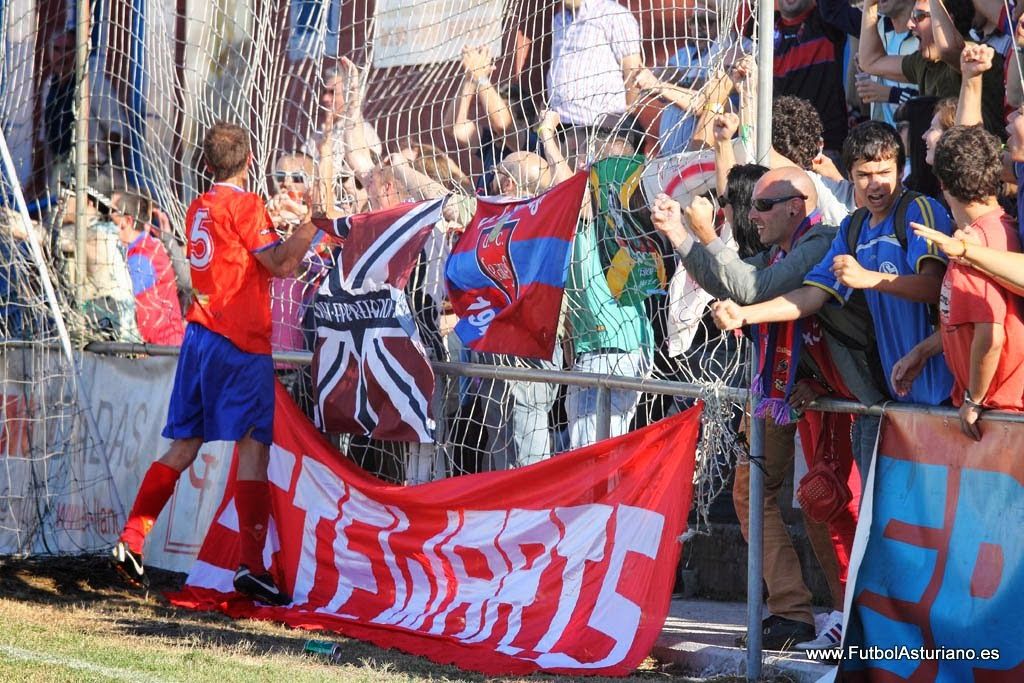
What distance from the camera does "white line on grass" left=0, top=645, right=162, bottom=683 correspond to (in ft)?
17.0

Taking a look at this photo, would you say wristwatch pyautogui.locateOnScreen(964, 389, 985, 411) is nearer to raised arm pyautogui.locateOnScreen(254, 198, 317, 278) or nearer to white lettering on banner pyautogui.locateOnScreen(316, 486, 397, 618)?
white lettering on banner pyautogui.locateOnScreen(316, 486, 397, 618)

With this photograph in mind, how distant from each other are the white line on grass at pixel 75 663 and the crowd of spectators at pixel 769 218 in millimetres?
1974

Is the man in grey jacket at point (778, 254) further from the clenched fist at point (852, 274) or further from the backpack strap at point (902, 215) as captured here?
the clenched fist at point (852, 274)

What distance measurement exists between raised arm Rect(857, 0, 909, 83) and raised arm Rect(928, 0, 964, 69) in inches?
24.0

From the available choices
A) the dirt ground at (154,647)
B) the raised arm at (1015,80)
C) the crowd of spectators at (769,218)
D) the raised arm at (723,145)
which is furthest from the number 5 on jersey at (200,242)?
the raised arm at (1015,80)

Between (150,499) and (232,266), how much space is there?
121cm

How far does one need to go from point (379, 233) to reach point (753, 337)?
2.22m

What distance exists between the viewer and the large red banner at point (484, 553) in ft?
18.1

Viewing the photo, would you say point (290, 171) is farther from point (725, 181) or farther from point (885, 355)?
point (885, 355)

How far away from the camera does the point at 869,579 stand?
476 centimetres

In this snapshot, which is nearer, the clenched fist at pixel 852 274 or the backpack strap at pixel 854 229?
the clenched fist at pixel 852 274

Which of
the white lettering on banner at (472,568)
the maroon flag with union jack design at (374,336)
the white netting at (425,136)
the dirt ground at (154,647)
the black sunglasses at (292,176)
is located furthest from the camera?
the black sunglasses at (292,176)

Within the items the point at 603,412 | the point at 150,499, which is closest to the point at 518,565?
the point at 603,412

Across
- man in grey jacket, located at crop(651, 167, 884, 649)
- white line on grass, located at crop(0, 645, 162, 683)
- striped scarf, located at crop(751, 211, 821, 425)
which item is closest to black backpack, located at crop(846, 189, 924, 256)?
man in grey jacket, located at crop(651, 167, 884, 649)
